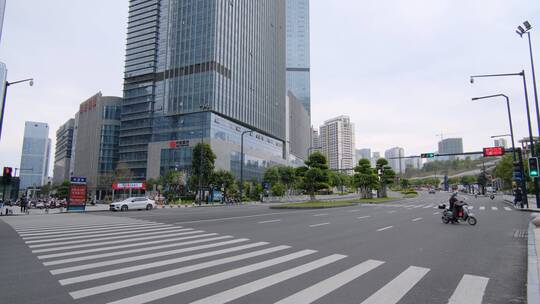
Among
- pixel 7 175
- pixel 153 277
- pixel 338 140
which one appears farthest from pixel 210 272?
pixel 338 140

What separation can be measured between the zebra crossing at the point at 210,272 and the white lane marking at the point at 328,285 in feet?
0.05

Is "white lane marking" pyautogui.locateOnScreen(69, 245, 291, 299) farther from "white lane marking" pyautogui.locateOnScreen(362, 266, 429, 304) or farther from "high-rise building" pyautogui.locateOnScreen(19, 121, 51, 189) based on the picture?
"high-rise building" pyautogui.locateOnScreen(19, 121, 51, 189)

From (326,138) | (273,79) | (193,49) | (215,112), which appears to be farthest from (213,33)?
(326,138)

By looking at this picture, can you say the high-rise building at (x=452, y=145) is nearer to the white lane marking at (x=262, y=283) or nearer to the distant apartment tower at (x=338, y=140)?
the distant apartment tower at (x=338, y=140)

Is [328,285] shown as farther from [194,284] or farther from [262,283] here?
[194,284]

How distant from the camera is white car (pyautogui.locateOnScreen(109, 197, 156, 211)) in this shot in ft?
104

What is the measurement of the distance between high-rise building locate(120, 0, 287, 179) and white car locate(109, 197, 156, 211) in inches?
1460

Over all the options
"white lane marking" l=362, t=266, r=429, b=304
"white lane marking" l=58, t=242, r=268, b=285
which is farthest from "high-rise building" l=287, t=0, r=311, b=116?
"white lane marking" l=362, t=266, r=429, b=304

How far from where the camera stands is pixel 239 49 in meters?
84.2

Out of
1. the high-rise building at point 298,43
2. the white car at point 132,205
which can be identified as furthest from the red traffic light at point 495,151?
the high-rise building at point 298,43

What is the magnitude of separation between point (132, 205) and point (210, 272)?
96.6 ft

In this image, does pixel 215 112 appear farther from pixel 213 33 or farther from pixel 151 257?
pixel 151 257

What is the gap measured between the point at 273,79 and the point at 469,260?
100m

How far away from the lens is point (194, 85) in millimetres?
75750
